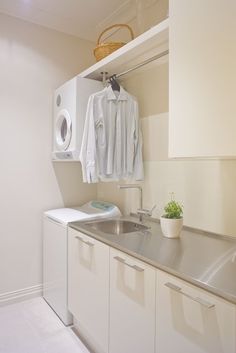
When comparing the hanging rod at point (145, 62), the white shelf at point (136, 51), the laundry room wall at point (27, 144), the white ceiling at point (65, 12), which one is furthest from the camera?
the laundry room wall at point (27, 144)

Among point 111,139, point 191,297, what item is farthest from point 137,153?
point 191,297

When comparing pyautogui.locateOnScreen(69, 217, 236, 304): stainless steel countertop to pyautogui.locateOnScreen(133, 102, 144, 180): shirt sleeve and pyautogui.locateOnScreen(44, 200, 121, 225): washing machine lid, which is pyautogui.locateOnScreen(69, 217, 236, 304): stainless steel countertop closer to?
pyautogui.locateOnScreen(44, 200, 121, 225): washing machine lid

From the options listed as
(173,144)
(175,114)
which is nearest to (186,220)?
(173,144)

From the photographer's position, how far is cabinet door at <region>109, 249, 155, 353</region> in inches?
48.6

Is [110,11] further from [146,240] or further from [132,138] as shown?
[146,240]

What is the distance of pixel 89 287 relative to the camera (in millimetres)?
1745

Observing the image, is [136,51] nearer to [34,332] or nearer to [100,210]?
[100,210]

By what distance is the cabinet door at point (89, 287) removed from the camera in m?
1.58

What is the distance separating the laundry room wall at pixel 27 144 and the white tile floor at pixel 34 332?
0.62 feet

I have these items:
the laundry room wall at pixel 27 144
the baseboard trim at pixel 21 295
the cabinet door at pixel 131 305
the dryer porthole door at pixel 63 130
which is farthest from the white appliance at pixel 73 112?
the baseboard trim at pixel 21 295

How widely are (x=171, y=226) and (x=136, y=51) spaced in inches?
47.6

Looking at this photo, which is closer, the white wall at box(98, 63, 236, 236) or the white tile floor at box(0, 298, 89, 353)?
the white wall at box(98, 63, 236, 236)

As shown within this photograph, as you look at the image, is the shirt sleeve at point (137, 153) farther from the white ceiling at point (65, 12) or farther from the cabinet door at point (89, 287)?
the white ceiling at point (65, 12)

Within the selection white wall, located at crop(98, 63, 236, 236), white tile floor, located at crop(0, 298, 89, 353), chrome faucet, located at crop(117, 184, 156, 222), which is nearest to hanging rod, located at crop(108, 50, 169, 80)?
white wall, located at crop(98, 63, 236, 236)
